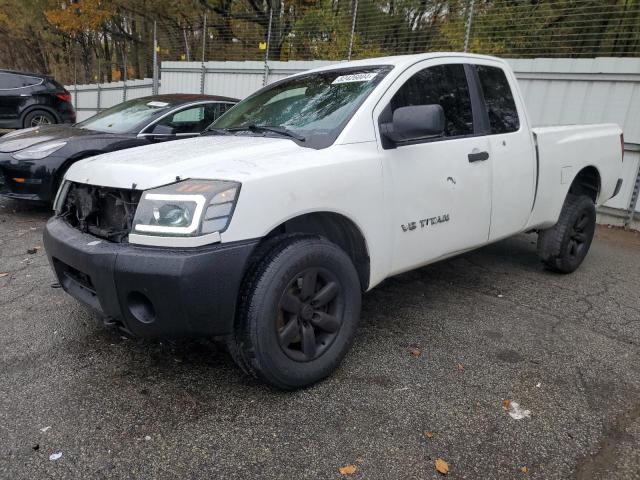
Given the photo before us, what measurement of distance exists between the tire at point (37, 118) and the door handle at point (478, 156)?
1021 centimetres

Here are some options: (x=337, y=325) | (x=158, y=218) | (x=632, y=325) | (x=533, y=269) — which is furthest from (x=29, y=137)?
(x=632, y=325)

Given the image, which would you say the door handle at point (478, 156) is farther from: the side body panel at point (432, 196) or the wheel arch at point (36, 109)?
the wheel arch at point (36, 109)

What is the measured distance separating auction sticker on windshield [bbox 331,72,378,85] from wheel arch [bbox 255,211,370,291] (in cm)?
97

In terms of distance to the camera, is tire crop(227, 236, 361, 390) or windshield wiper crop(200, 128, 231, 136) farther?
windshield wiper crop(200, 128, 231, 136)

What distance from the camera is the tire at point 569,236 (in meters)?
4.50

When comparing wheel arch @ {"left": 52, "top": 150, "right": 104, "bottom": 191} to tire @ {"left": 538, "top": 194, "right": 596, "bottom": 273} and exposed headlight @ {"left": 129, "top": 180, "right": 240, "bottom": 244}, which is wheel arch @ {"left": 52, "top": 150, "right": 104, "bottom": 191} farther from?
tire @ {"left": 538, "top": 194, "right": 596, "bottom": 273}

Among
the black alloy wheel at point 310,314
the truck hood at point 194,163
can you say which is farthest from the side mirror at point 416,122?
the black alloy wheel at point 310,314

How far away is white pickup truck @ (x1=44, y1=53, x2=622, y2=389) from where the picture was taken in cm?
227

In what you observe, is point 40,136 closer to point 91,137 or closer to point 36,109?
point 91,137

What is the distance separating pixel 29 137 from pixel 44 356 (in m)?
3.92

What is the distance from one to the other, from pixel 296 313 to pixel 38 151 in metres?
4.32

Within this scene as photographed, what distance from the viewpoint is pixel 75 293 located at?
8.78 feet

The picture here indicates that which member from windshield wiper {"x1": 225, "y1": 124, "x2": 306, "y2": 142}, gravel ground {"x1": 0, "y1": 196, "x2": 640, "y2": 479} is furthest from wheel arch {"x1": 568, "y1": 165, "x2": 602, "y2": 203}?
windshield wiper {"x1": 225, "y1": 124, "x2": 306, "y2": 142}

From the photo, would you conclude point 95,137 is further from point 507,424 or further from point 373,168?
point 507,424
